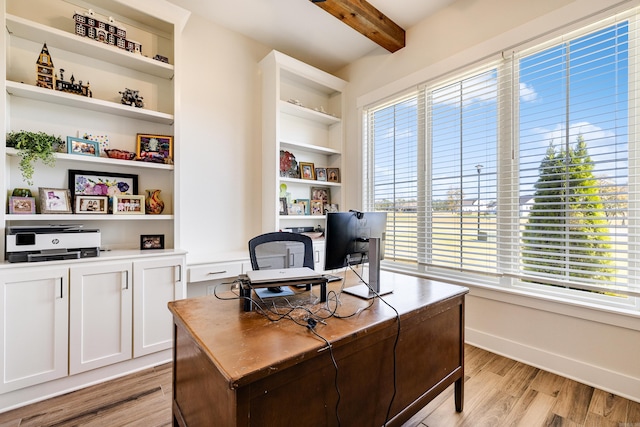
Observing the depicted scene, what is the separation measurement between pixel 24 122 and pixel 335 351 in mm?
2664

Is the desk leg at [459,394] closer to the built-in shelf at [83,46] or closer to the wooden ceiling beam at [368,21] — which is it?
the wooden ceiling beam at [368,21]

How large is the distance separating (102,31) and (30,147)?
1.03 metres

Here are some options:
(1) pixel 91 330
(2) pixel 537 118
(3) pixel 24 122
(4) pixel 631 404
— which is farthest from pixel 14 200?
(4) pixel 631 404

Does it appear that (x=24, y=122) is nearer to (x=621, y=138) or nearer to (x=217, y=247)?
(x=217, y=247)

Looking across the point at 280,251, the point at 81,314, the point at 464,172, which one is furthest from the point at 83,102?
the point at 464,172

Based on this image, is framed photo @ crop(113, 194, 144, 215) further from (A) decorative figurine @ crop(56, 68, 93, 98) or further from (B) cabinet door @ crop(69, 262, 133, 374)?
(A) decorative figurine @ crop(56, 68, 93, 98)

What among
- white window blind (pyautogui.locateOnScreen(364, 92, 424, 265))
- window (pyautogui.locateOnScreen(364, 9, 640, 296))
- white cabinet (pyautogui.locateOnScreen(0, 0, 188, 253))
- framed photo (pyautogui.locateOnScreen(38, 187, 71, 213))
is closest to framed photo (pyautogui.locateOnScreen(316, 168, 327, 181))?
white window blind (pyautogui.locateOnScreen(364, 92, 424, 265))

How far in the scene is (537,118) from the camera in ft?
7.00

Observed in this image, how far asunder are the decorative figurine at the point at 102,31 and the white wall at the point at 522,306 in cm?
245

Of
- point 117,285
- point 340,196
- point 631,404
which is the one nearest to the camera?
point 631,404

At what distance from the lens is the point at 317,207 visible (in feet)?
11.8

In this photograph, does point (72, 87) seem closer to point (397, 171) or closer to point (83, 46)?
A: point (83, 46)

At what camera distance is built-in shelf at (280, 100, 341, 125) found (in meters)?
3.20

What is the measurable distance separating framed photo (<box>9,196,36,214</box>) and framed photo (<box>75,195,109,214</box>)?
23 centimetres
